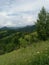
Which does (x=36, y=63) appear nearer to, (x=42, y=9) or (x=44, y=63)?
(x=44, y=63)

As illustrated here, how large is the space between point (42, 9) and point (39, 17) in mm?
2368

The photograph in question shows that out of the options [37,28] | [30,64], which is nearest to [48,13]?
[37,28]

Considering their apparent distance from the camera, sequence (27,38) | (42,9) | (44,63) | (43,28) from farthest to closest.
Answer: (27,38)
(42,9)
(43,28)
(44,63)

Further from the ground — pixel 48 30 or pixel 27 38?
pixel 48 30

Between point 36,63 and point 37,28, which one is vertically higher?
point 36,63

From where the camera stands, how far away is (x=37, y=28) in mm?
56375

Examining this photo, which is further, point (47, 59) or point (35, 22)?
point (35, 22)

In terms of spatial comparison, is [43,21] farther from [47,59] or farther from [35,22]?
[47,59]

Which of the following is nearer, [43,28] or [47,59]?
[47,59]

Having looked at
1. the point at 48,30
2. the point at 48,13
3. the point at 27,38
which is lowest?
the point at 27,38

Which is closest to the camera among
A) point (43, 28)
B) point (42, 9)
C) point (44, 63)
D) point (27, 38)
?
point (44, 63)

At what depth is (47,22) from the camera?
185 ft

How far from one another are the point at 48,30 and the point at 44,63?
4378 cm

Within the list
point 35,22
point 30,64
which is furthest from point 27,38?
point 30,64
